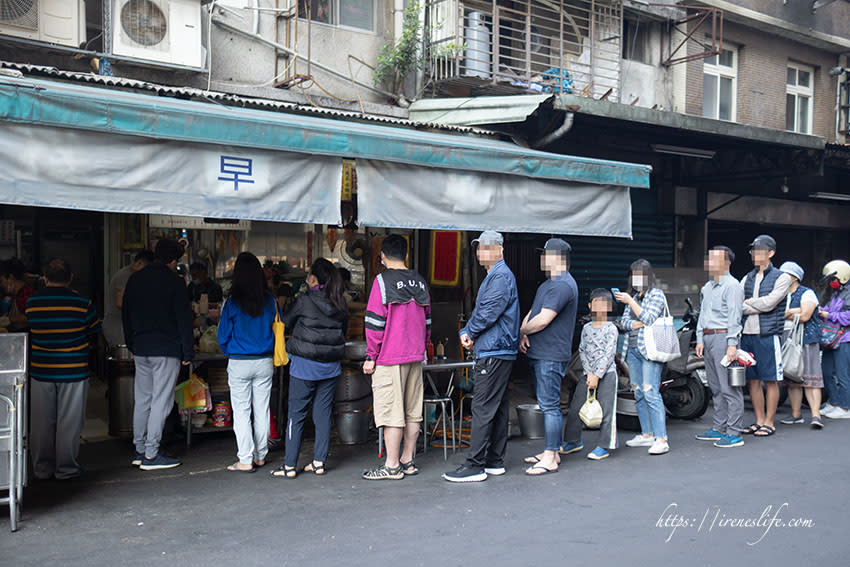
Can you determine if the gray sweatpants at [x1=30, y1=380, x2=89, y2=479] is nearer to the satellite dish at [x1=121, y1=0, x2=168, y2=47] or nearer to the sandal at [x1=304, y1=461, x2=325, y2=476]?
the sandal at [x1=304, y1=461, x2=325, y2=476]

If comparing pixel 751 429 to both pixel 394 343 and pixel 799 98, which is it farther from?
pixel 799 98

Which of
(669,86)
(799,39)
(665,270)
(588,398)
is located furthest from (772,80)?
(588,398)

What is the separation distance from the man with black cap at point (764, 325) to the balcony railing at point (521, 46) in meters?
4.02

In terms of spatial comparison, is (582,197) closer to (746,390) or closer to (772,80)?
(746,390)

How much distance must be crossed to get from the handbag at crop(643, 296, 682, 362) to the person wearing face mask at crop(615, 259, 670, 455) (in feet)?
0.19

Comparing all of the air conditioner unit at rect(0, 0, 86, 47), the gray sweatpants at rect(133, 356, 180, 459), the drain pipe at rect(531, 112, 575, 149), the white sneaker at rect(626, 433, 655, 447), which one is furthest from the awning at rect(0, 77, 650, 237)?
the air conditioner unit at rect(0, 0, 86, 47)

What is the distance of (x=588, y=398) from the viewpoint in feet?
21.7

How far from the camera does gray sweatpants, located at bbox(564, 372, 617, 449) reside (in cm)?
663

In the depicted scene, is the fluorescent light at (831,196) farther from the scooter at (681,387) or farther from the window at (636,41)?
the scooter at (681,387)

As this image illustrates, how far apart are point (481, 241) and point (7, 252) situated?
6.92 meters

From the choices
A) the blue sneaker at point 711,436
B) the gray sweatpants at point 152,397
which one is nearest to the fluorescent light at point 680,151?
the blue sneaker at point 711,436

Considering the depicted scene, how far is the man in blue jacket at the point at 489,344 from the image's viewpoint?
19.3ft

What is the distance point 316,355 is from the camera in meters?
5.94

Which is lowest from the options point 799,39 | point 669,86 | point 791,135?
point 791,135
